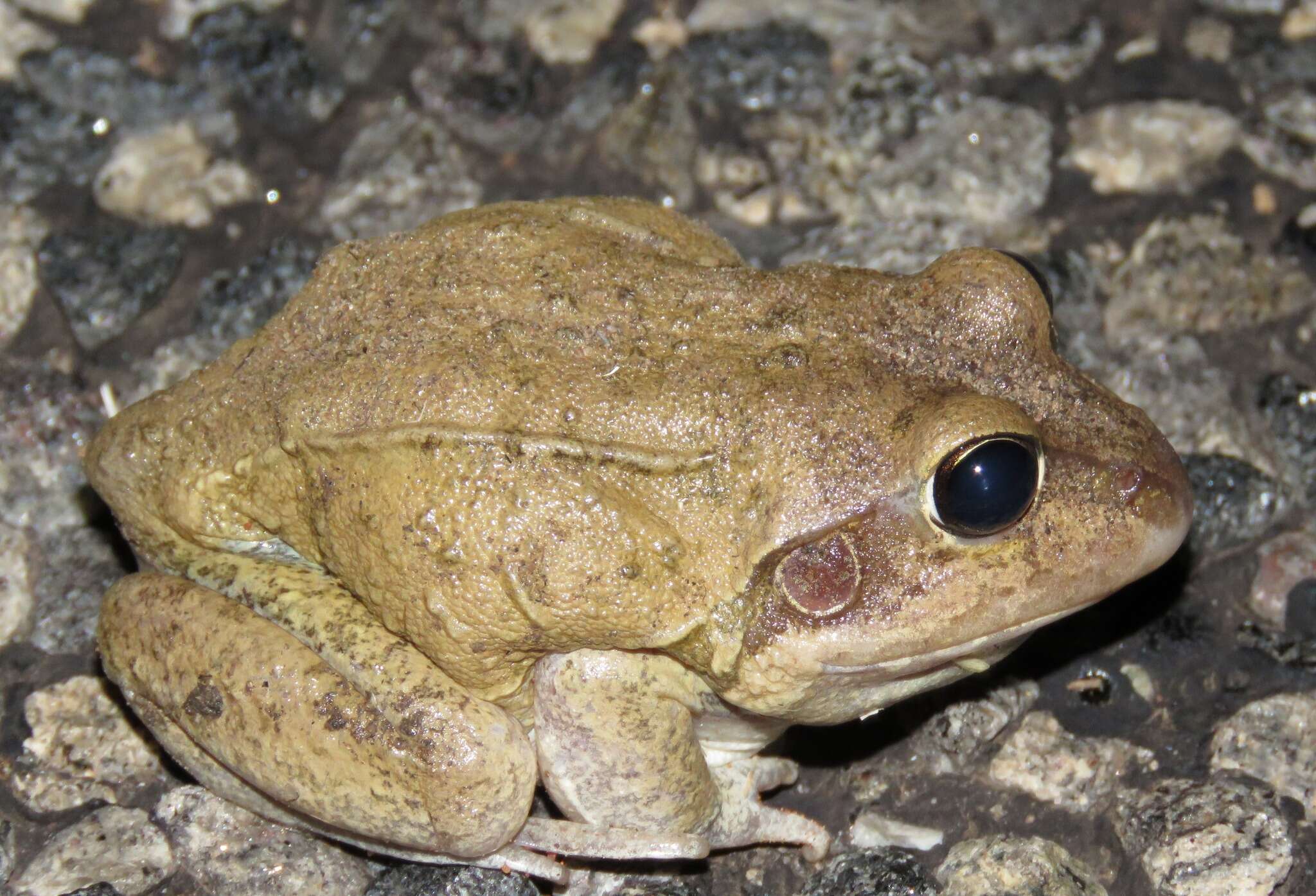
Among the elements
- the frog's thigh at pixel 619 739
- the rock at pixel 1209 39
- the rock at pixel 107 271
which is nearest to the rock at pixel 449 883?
the frog's thigh at pixel 619 739

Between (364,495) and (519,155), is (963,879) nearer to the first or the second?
(364,495)

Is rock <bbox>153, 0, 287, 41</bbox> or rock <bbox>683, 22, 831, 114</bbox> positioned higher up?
rock <bbox>153, 0, 287, 41</bbox>

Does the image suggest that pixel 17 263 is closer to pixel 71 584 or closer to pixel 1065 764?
pixel 71 584

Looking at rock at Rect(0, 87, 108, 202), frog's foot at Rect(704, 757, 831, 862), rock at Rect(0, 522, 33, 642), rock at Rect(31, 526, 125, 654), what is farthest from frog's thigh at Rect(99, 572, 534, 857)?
rock at Rect(0, 87, 108, 202)

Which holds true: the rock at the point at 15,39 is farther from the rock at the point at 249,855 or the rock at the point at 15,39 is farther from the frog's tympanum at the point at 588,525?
the rock at the point at 249,855

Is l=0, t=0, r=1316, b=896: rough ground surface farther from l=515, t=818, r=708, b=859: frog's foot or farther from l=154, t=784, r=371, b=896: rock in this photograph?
l=515, t=818, r=708, b=859: frog's foot
